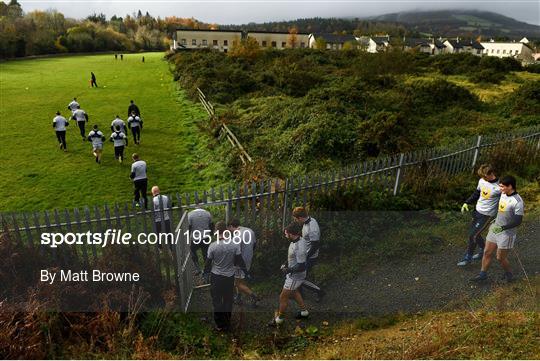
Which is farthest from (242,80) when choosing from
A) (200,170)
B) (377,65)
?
(200,170)

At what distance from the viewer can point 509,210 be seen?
612cm

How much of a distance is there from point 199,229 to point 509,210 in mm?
5270

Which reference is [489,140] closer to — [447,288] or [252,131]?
[447,288]

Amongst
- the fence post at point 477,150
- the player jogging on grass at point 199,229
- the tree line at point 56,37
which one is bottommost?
the player jogging on grass at point 199,229

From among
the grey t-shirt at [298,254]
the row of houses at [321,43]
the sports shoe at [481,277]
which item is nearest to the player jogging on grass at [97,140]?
the grey t-shirt at [298,254]

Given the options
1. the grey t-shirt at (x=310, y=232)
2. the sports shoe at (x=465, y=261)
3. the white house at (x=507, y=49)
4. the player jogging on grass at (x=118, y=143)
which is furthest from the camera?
the white house at (x=507, y=49)

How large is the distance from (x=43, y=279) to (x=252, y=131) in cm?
1196

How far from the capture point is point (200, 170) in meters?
14.1

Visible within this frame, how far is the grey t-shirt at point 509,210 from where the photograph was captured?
6035 mm

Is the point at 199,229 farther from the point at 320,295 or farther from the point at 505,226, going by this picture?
the point at 505,226

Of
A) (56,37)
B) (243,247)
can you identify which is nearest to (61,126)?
(243,247)

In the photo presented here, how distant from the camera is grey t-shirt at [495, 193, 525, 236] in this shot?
6.04 meters

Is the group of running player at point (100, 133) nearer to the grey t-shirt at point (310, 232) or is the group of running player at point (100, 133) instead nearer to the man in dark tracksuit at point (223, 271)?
the man in dark tracksuit at point (223, 271)

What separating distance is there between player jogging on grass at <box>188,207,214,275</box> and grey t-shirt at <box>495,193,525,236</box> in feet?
16.4
